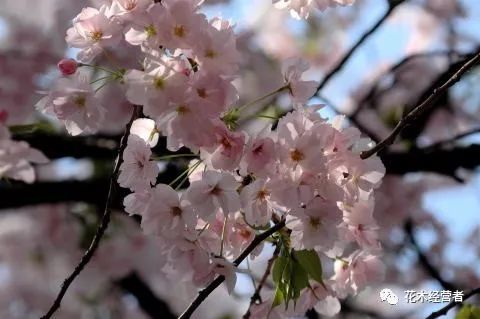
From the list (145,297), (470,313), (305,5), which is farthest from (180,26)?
(145,297)

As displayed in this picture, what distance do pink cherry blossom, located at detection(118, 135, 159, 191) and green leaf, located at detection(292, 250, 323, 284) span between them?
0.18m

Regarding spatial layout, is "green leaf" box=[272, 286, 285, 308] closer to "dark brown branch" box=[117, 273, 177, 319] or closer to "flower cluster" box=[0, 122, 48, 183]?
"flower cluster" box=[0, 122, 48, 183]

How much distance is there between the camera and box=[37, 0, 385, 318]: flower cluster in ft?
2.66

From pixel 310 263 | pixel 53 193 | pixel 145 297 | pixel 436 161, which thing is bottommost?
pixel 145 297

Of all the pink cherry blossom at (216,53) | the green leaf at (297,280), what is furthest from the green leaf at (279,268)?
the pink cherry blossom at (216,53)

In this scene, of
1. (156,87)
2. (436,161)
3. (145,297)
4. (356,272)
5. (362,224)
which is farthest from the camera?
(145,297)

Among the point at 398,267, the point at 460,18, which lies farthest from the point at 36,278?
the point at 460,18

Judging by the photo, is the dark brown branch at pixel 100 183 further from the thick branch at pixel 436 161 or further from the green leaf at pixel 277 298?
the green leaf at pixel 277 298

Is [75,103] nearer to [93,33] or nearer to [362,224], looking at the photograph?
[93,33]

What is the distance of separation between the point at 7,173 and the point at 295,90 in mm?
594

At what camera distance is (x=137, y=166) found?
88cm

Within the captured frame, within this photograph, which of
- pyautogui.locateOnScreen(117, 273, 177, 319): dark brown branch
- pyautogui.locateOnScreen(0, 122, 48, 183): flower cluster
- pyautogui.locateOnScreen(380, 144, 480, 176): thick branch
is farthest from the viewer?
pyautogui.locateOnScreen(117, 273, 177, 319): dark brown branch

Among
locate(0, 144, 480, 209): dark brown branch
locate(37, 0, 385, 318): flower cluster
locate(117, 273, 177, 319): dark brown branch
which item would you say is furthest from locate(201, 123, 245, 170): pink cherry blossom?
locate(117, 273, 177, 319): dark brown branch

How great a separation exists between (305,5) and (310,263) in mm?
304
